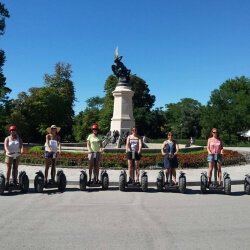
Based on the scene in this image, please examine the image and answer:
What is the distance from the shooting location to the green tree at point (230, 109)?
54.4 m

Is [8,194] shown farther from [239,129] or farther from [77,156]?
[239,129]

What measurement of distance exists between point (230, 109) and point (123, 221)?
179ft

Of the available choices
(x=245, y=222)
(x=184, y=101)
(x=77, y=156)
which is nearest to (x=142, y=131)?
(x=184, y=101)

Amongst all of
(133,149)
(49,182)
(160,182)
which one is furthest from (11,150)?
(160,182)

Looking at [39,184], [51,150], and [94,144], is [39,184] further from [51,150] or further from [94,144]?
[94,144]

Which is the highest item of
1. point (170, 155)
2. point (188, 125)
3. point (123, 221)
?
point (188, 125)

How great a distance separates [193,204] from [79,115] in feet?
198

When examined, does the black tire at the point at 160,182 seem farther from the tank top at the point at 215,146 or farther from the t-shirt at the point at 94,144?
the t-shirt at the point at 94,144

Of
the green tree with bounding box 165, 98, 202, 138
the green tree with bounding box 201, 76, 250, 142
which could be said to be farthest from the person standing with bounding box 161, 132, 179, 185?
the green tree with bounding box 165, 98, 202, 138

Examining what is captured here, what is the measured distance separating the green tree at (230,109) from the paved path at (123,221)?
48.2 m

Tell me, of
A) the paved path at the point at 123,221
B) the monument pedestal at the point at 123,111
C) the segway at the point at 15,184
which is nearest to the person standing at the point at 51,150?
the segway at the point at 15,184

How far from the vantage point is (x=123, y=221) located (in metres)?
6.04

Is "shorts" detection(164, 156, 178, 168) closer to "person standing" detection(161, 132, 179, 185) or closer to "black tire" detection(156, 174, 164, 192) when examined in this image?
"person standing" detection(161, 132, 179, 185)

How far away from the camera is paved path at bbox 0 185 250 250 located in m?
4.84
